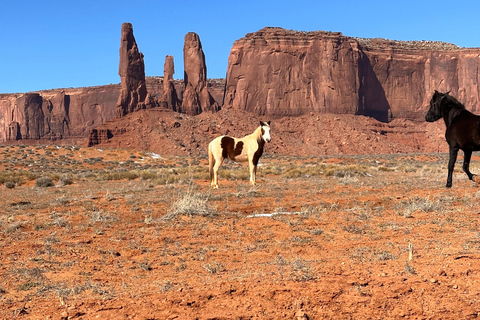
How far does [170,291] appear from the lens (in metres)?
5.03

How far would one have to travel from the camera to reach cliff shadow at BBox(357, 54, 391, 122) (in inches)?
4665

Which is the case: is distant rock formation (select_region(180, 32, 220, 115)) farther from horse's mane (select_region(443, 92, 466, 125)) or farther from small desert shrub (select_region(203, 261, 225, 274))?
small desert shrub (select_region(203, 261, 225, 274))

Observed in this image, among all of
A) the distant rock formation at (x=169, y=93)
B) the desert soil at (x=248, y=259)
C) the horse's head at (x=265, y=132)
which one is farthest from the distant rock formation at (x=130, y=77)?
the desert soil at (x=248, y=259)

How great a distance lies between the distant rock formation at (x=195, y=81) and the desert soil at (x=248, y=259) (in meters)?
90.9

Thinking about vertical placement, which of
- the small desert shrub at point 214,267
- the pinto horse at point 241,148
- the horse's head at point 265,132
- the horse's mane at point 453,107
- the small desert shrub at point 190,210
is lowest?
the small desert shrub at point 214,267

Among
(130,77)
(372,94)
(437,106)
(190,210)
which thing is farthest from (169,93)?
(190,210)

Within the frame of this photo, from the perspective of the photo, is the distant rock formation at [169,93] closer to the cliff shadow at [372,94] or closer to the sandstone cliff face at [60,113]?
the cliff shadow at [372,94]

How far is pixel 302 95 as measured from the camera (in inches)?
4405

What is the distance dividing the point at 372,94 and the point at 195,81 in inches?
1820

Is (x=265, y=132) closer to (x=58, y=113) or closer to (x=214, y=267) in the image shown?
(x=214, y=267)

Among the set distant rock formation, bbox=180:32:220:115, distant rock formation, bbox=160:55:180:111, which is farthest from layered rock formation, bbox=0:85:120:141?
distant rock formation, bbox=180:32:220:115

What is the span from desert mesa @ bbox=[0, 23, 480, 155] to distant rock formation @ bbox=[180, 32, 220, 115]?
0.22 metres

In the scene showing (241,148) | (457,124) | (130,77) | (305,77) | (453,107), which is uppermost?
(305,77)

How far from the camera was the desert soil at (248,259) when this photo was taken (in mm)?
4496
